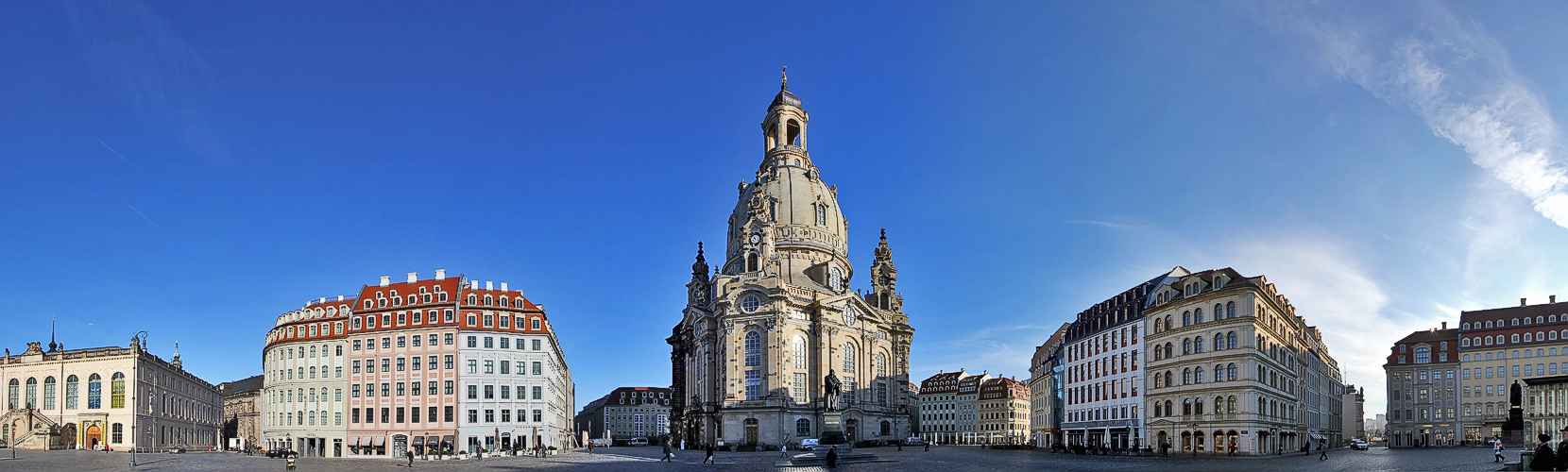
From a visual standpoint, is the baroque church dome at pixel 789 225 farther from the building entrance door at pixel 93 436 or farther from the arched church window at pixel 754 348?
the building entrance door at pixel 93 436

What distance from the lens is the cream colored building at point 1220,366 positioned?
6581cm

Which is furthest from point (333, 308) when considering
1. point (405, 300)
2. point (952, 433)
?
point (952, 433)

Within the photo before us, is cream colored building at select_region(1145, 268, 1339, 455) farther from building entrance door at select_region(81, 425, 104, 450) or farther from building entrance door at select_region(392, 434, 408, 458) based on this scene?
building entrance door at select_region(81, 425, 104, 450)

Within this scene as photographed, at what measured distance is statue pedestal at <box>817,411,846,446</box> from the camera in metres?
69.4

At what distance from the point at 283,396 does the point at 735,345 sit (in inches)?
1637

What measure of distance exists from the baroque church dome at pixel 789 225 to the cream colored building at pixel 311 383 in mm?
42871

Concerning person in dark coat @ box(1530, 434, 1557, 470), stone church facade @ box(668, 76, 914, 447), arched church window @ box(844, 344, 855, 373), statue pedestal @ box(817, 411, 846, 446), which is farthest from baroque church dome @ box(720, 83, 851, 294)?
person in dark coat @ box(1530, 434, 1557, 470)

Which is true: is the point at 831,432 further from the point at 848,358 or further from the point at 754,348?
the point at 848,358

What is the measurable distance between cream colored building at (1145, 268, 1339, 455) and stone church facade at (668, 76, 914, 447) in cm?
3511

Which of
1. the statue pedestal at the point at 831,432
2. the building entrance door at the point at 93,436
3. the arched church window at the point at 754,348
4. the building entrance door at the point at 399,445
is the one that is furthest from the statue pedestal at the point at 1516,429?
the building entrance door at the point at 93,436

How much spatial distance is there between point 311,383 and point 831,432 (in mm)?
47009

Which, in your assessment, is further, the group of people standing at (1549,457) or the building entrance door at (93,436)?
the building entrance door at (93,436)

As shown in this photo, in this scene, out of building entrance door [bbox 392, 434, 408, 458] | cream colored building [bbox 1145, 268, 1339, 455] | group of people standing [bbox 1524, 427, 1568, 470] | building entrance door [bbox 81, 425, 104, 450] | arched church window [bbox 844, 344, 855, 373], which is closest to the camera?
group of people standing [bbox 1524, 427, 1568, 470]

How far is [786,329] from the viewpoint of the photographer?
103 m
